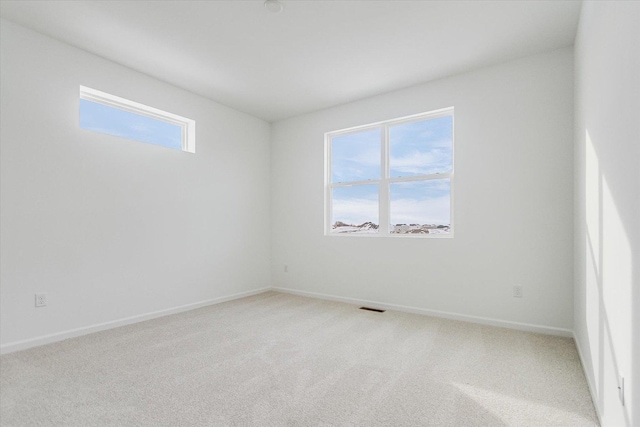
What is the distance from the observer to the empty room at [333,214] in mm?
1783

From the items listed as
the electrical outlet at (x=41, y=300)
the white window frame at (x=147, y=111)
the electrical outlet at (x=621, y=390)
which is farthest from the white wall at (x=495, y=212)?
the electrical outlet at (x=41, y=300)

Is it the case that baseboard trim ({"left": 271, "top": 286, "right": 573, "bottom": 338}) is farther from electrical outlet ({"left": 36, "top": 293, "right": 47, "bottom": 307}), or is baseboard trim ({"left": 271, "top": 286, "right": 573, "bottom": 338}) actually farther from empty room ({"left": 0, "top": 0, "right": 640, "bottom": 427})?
electrical outlet ({"left": 36, "top": 293, "right": 47, "bottom": 307})

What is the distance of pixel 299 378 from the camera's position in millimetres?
2166

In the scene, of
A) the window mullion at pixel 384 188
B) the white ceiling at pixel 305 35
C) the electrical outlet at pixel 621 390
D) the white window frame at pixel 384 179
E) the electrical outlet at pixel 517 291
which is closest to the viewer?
the electrical outlet at pixel 621 390

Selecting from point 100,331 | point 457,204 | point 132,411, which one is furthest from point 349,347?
point 100,331

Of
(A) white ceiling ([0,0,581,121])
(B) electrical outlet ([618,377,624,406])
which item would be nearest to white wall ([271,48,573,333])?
(A) white ceiling ([0,0,581,121])

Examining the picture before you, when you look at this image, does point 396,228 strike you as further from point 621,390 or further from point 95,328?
point 95,328

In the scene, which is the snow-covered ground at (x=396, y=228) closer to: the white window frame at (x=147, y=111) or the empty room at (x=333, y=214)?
the empty room at (x=333, y=214)

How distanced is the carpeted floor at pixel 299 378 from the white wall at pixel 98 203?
49cm

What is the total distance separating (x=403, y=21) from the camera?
265cm

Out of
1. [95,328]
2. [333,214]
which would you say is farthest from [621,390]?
[95,328]

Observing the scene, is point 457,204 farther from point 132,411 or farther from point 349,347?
point 132,411

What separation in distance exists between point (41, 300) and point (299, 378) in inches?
96.2

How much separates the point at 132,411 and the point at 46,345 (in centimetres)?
167
